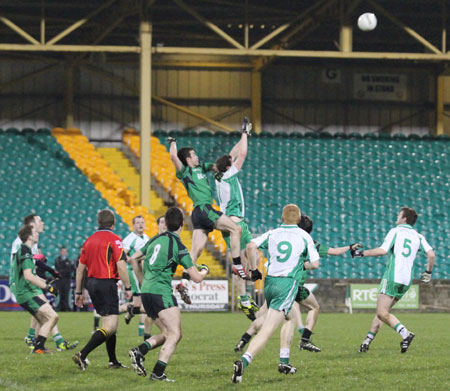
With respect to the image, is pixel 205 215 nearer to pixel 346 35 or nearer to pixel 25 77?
pixel 346 35

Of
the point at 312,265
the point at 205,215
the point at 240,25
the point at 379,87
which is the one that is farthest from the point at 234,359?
the point at 379,87

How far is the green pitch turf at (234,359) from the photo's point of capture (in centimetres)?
1045

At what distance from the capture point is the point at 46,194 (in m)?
32.4

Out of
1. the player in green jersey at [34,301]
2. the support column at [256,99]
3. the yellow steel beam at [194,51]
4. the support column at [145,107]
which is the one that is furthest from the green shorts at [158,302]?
the support column at [256,99]

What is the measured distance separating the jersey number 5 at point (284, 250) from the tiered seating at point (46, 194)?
18236mm

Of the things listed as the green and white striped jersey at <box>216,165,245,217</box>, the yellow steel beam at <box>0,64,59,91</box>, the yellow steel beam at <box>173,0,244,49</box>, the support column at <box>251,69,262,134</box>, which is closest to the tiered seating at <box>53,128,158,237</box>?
the yellow steel beam at <box>0,64,59,91</box>

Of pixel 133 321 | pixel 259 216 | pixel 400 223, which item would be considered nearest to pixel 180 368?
pixel 400 223

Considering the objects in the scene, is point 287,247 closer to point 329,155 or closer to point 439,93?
point 329,155

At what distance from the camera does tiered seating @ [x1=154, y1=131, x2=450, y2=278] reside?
31.1 m

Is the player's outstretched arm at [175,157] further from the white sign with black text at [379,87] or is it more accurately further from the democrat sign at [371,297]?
the white sign with black text at [379,87]

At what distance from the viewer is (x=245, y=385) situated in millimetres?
10391

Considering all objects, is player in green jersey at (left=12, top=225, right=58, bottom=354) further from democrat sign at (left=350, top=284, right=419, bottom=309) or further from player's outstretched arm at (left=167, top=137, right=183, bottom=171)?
democrat sign at (left=350, top=284, right=419, bottom=309)

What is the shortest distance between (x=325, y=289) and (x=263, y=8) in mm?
10962

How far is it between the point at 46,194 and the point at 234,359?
2008cm
